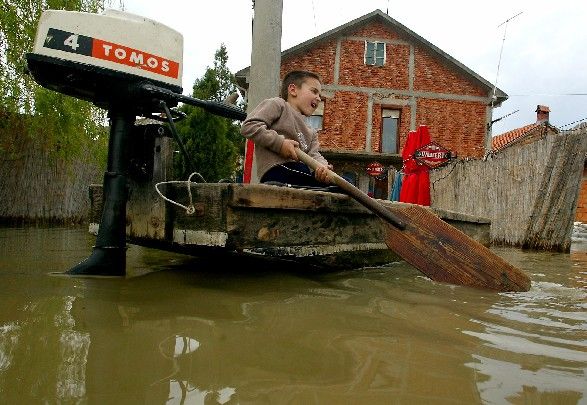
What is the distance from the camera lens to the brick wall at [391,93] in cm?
1563

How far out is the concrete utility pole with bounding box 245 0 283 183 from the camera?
4.39m

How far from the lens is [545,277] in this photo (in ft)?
11.1

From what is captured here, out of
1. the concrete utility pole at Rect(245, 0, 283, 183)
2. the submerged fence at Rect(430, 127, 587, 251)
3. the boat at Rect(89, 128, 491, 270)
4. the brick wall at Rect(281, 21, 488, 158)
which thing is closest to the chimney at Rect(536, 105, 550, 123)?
the brick wall at Rect(281, 21, 488, 158)

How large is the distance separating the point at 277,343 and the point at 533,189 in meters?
6.74

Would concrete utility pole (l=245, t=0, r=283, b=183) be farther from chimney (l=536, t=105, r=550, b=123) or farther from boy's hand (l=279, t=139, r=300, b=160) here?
chimney (l=536, t=105, r=550, b=123)

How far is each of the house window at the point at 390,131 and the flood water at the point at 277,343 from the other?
1398cm

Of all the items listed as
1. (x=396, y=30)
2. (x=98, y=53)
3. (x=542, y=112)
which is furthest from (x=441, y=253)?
(x=542, y=112)

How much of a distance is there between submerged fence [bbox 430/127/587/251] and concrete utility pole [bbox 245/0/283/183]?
456 cm

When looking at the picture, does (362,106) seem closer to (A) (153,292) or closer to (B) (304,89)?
(B) (304,89)

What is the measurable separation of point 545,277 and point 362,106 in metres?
12.9

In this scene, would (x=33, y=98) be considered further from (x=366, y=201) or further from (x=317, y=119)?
(x=317, y=119)

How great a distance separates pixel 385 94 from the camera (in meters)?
15.9

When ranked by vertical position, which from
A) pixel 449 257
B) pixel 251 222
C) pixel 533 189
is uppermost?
pixel 533 189

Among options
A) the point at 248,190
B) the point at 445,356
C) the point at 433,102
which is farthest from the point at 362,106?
the point at 445,356
